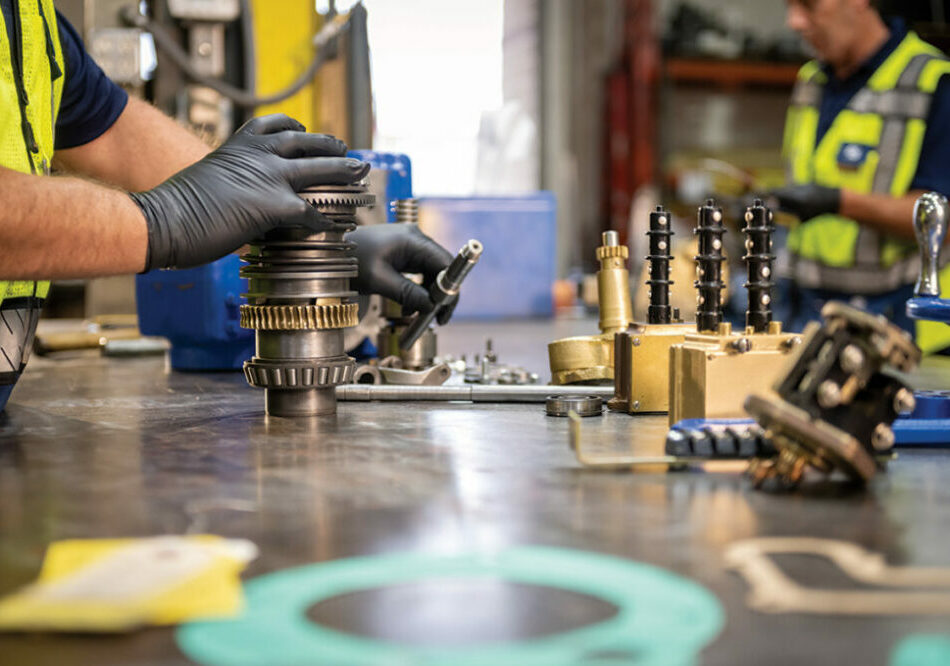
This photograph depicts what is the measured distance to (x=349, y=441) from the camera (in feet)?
3.34

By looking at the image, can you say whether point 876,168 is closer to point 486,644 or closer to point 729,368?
point 729,368

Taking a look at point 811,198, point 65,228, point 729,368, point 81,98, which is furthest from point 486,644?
point 811,198

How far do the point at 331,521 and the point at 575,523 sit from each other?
172mm

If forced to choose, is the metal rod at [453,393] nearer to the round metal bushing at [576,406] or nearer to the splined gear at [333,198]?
the round metal bushing at [576,406]

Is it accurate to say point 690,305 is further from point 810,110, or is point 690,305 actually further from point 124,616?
point 124,616

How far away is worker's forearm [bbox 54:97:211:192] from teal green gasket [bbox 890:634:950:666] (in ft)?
4.75

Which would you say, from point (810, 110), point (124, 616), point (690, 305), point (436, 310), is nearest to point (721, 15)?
point (810, 110)

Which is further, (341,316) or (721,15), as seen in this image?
(721,15)

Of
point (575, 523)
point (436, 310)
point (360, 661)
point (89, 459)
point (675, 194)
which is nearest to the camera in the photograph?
point (360, 661)

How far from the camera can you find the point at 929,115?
98.3 inches

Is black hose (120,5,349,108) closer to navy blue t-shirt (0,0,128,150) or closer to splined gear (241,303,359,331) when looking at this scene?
navy blue t-shirt (0,0,128,150)

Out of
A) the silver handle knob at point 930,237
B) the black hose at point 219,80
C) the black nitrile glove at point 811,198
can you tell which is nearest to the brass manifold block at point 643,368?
the silver handle knob at point 930,237

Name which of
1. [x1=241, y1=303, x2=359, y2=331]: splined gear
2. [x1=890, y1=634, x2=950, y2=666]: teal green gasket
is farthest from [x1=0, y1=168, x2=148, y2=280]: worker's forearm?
[x1=890, y1=634, x2=950, y2=666]: teal green gasket

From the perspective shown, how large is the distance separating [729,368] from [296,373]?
1.57 ft
